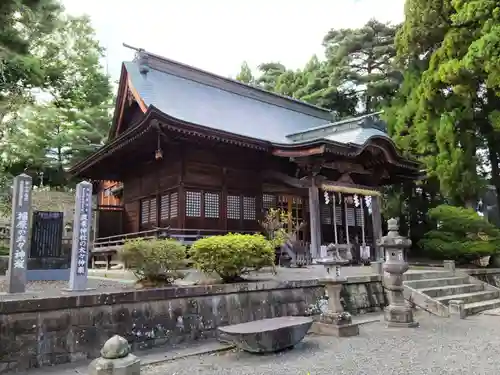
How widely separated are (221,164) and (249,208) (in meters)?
1.87

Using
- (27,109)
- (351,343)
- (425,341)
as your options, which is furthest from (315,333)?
(27,109)

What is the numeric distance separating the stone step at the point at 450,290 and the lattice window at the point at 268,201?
20.2ft

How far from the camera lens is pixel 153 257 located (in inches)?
271

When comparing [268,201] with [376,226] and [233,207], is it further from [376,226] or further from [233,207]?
[376,226]

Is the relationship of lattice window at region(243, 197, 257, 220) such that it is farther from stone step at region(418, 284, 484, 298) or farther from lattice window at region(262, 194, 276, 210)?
stone step at region(418, 284, 484, 298)

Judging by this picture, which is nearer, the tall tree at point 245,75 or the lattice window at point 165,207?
the lattice window at point 165,207

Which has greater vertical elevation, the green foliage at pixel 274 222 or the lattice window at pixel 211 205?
the lattice window at pixel 211 205

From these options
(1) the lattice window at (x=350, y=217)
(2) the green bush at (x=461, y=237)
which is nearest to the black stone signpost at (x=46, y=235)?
(1) the lattice window at (x=350, y=217)

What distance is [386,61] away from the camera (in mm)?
25500

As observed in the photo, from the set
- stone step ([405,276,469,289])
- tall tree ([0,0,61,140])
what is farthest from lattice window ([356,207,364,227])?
tall tree ([0,0,61,140])

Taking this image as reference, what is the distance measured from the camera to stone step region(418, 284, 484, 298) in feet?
33.0

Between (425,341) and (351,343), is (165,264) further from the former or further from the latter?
(425,341)

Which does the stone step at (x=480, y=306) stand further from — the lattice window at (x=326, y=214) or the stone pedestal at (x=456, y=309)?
the lattice window at (x=326, y=214)

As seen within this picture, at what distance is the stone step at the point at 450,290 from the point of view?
10073 mm
